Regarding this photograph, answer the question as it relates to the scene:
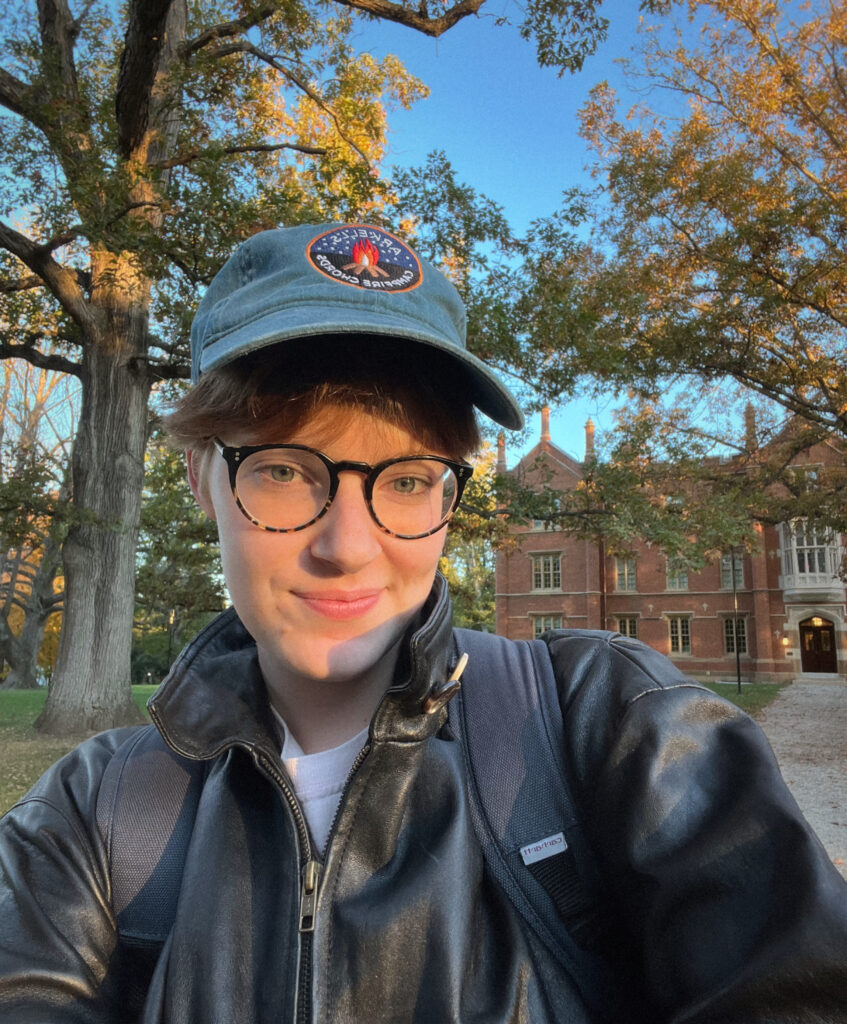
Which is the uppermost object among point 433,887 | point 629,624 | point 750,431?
point 750,431

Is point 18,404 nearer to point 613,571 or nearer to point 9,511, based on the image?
point 9,511

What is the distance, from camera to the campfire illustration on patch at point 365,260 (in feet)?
4.29

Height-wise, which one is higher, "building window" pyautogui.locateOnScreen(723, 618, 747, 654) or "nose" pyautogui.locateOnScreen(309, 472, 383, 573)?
"nose" pyautogui.locateOnScreen(309, 472, 383, 573)

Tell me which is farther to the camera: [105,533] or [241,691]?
[105,533]

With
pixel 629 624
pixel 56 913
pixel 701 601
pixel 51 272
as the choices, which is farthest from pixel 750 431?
pixel 629 624

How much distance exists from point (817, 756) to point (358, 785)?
13.5 m

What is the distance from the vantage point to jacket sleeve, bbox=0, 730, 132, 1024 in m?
1.14

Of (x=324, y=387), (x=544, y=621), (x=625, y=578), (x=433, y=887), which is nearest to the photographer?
(x=433, y=887)

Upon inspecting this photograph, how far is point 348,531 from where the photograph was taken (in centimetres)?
121

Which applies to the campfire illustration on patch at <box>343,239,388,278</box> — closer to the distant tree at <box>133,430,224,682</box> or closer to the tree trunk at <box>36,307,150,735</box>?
the distant tree at <box>133,430,224,682</box>

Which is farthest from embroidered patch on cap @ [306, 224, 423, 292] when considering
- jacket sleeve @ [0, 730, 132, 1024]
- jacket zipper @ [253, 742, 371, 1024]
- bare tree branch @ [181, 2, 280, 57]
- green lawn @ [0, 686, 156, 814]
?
bare tree branch @ [181, 2, 280, 57]

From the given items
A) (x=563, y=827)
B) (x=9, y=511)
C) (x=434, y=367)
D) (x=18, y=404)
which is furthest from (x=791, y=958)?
(x=18, y=404)

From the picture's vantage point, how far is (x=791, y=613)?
35719mm

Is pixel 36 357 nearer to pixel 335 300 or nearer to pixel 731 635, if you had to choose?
pixel 335 300
